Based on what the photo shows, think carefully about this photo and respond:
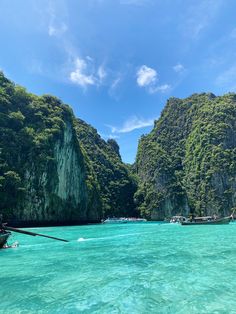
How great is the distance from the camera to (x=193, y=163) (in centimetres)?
12469

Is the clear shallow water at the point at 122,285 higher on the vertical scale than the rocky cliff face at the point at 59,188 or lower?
lower

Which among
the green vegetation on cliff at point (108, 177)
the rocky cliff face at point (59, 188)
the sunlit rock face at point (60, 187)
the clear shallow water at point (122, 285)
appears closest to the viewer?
the clear shallow water at point (122, 285)

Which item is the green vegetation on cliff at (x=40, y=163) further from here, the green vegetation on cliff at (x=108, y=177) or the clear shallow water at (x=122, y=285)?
the clear shallow water at (x=122, y=285)

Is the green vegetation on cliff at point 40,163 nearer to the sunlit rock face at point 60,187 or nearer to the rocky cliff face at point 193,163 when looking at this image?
the sunlit rock face at point 60,187

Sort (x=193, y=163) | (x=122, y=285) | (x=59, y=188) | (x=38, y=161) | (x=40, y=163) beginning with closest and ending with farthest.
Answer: (x=122, y=285) → (x=38, y=161) → (x=40, y=163) → (x=59, y=188) → (x=193, y=163)

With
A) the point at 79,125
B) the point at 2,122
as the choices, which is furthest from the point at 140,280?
the point at 79,125

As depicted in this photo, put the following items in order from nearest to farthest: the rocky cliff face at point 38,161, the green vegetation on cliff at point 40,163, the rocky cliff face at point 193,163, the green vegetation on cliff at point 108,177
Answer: the rocky cliff face at point 38,161 < the green vegetation on cliff at point 40,163 < the rocky cliff face at point 193,163 < the green vegetation on cliff at point 108,177

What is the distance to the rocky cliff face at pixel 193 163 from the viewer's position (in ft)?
358

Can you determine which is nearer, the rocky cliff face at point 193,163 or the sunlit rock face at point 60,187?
the sunlit rock face at point 60,187

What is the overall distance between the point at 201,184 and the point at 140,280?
4230 inches

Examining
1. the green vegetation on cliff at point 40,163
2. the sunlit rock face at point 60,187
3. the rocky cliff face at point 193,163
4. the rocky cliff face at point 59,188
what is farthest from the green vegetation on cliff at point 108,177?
the sunlit rock face at point 60,187

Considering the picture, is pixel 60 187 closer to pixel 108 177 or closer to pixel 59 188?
pixel 59 188

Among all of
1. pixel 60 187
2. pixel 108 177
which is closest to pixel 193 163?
pixel 108 177

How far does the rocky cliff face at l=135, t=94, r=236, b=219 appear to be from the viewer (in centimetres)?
10919
